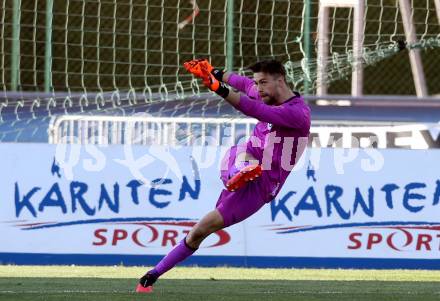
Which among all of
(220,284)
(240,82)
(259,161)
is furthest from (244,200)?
(220,284)

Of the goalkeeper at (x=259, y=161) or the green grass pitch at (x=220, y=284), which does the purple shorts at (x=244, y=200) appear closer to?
the goalkeeper at (x=259, y=161)

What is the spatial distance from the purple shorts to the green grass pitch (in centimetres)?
64

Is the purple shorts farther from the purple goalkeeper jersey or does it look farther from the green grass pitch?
the green grass pitch

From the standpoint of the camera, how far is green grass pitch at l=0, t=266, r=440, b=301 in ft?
33.0

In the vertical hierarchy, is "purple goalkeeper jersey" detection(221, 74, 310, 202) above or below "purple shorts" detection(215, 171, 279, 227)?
above

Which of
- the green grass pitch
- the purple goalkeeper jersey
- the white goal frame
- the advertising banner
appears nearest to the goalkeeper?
the purple goalkeeper jersey

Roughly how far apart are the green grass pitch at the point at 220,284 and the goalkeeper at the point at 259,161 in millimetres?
476

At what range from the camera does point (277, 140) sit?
1067 centimetres

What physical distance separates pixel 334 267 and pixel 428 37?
473cm

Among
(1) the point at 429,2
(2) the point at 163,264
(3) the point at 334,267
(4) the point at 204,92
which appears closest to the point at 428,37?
(1) the point at 429,2

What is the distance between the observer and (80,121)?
653 inches

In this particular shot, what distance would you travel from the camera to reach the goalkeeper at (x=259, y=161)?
10.4 m

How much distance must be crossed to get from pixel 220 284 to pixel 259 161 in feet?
4.95

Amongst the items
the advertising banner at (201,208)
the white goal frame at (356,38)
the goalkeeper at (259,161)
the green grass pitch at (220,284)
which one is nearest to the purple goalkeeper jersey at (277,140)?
the goalkeeper at (259,161)
